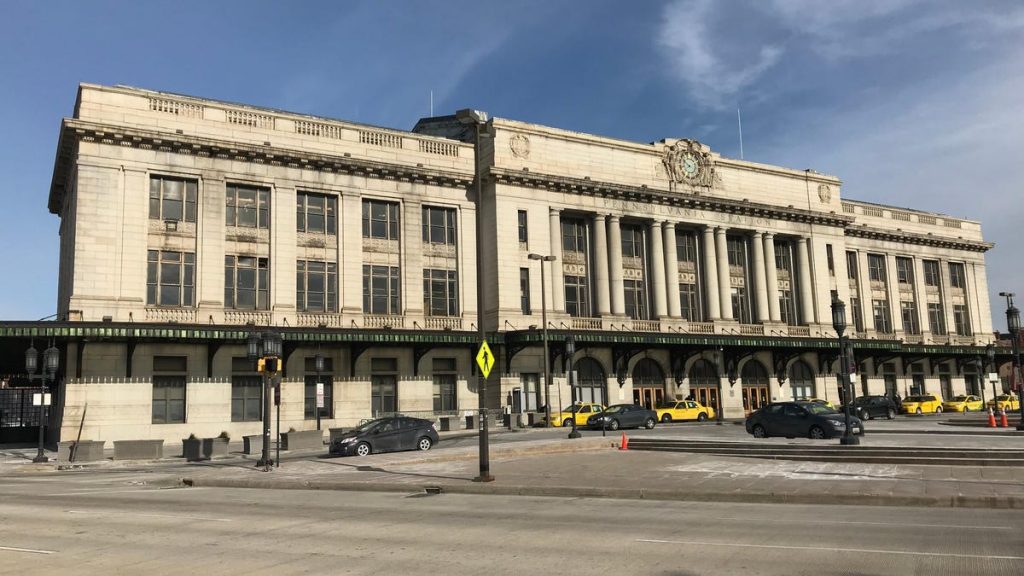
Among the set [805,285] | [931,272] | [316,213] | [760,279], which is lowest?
[805,285]

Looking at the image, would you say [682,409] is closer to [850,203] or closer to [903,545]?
[850,203]

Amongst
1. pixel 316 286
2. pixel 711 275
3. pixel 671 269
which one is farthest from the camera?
pixel 711 275

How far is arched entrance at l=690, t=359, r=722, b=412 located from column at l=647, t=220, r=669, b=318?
15.6 feet

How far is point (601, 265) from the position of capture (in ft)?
177

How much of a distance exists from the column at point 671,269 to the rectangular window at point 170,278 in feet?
104

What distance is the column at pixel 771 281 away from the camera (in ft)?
199

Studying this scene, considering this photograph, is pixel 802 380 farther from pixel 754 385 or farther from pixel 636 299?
pixel 636 299

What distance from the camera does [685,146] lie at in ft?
193

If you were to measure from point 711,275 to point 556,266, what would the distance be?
516 inches

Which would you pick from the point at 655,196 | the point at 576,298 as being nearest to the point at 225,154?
the point at 576,298

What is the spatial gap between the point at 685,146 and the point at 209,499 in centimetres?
4730

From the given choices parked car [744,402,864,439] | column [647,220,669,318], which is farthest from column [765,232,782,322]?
parked car [744,402,864,439]

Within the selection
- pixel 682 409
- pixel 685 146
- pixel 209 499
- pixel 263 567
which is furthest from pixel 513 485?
pixel 685 146

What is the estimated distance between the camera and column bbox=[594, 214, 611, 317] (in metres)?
53.4
